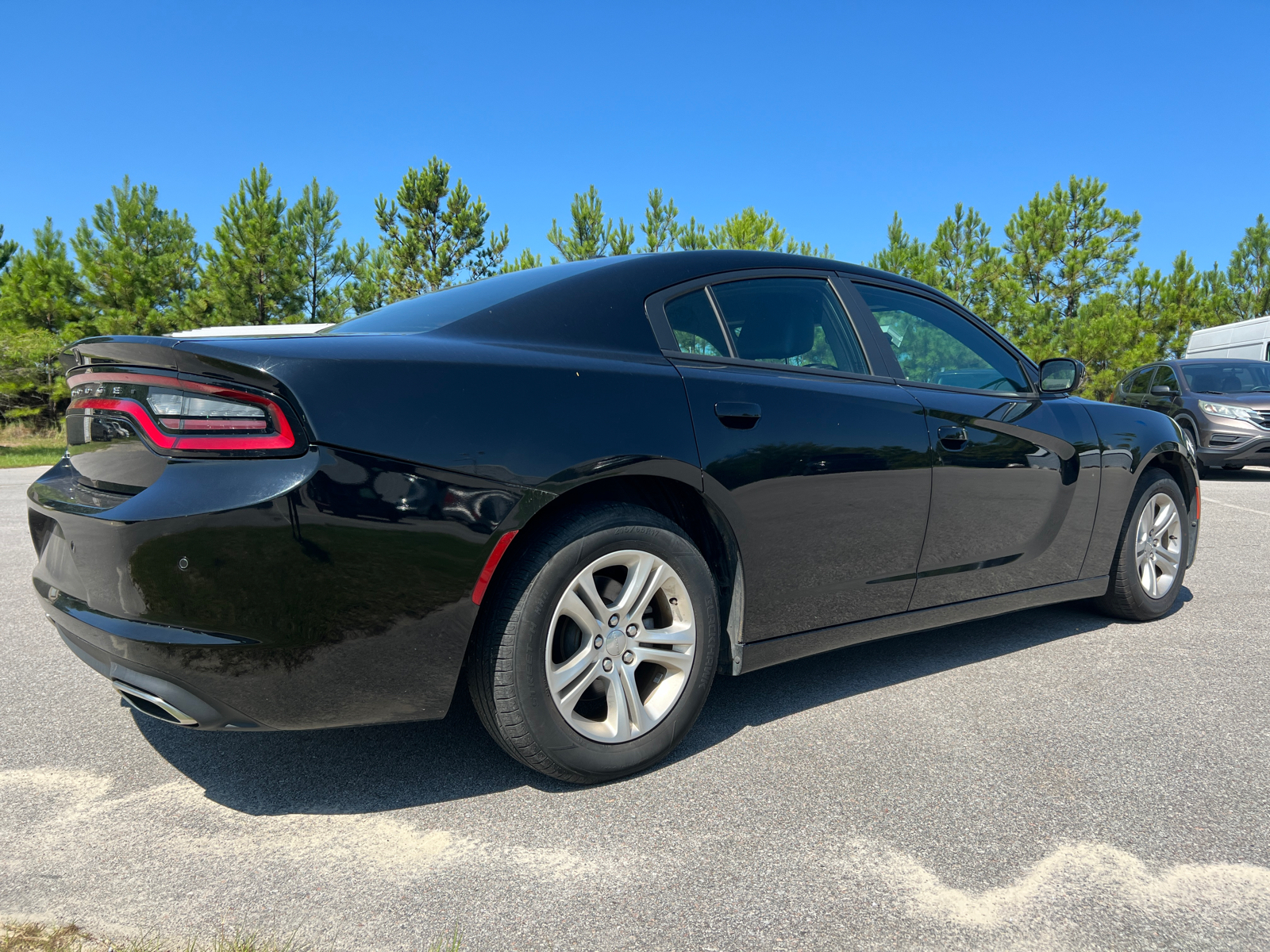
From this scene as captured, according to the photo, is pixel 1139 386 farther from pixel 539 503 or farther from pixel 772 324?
pixel 539 503

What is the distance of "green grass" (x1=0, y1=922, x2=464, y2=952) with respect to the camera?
5.53 feet

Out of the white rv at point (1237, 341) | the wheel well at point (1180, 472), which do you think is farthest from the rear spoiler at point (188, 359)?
the white rv at point (1237, 341)

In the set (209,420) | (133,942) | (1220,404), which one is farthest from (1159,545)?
(1220,404)

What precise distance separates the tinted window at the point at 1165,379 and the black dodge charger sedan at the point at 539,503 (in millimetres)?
11618

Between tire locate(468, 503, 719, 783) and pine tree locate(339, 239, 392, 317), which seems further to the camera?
pine tree locate(339, 239, 392, 317)

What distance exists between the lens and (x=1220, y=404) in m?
12.3

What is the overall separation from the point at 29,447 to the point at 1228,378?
77.5ft

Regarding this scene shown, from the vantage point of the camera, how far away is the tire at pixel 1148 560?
160 inches

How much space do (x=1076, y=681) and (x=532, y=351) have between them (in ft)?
7.78

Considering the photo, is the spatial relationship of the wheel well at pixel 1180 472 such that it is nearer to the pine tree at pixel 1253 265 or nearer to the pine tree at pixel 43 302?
the pine tree at pixel 43 302

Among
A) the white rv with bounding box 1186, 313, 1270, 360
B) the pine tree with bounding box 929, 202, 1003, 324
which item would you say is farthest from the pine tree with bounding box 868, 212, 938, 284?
the white rv with bounding box 1186, 313, 1270, 360

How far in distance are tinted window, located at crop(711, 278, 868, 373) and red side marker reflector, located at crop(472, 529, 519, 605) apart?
40.3 inches

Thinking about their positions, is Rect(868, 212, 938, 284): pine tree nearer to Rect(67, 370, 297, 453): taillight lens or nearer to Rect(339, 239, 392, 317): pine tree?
Rect(339, 239, 392, 317): pine tree

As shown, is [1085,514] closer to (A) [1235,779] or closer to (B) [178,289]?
(A) [1235,779]
